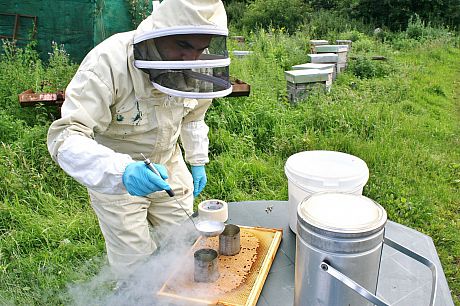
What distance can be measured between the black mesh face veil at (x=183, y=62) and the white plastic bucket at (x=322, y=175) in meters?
0.50

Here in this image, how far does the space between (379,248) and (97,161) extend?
107cm

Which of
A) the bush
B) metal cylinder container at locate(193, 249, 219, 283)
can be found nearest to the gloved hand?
metal cylinder container at locate(193, 249, 219, 283)

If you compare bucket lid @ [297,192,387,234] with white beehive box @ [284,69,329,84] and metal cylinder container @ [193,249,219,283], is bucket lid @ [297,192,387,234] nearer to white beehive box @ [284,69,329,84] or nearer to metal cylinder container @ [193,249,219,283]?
metal cylinder container @ [193,249,219,283]

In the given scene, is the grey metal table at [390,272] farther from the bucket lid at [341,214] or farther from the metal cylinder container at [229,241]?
the bucket lid at [341,214]

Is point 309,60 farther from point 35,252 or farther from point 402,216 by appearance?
point 35,252

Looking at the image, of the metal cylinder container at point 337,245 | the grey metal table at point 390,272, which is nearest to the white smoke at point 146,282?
the grey metal table at point 390,272

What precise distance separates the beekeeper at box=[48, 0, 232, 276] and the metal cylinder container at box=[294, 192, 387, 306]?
659mm

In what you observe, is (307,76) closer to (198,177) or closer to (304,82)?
(304,82)

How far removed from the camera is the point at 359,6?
1478 centimetres

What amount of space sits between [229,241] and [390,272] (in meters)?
0.66

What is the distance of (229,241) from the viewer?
66.7 inches

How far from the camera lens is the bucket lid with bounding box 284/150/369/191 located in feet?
5.69

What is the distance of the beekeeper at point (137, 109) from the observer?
5.34ft

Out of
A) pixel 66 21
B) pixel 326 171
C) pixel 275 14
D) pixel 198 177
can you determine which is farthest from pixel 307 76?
pixel 275 14
